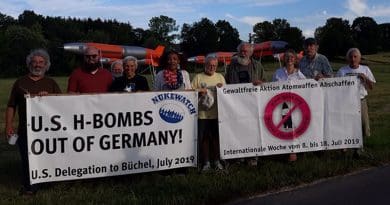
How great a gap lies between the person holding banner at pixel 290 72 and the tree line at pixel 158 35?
81.9 meters

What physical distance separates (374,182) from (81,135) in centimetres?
384

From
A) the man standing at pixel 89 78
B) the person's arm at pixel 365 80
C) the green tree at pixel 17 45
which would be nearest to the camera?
the man standing at pixel 89 78

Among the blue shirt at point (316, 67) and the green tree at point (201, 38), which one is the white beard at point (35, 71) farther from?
the green tree at point (201, 38)

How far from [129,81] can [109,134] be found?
841 mm

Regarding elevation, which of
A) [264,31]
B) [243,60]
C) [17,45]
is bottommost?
[243,60]

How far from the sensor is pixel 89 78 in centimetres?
734

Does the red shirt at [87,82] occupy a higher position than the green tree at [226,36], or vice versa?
the green tree at [226,36]

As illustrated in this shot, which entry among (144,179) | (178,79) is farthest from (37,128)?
(178,79)

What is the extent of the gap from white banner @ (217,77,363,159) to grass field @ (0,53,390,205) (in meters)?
0.28

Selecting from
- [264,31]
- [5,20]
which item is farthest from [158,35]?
[5,20]

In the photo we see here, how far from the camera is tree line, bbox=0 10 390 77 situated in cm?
9734

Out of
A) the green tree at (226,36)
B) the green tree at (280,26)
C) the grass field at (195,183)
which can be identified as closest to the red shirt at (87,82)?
the grass field at (195,183)

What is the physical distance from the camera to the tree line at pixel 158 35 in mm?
97344

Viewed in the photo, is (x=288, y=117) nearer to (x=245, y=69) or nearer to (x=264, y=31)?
(x=245, y=69)
